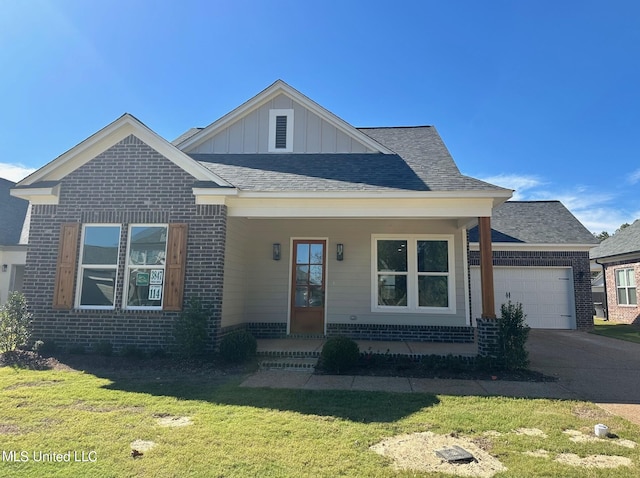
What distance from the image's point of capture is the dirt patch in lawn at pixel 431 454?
331 centimetres

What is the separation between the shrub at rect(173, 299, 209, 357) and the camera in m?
7.29

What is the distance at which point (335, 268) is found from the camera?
9.91 metres

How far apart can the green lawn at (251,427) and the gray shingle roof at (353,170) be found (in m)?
4.15

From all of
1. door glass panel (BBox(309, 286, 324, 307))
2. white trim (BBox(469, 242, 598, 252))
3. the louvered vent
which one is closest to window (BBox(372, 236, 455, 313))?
door glass panel (BBox(309, 286, 324, 307))

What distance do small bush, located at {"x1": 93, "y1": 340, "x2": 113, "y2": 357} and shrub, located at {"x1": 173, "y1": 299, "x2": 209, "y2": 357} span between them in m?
1.39

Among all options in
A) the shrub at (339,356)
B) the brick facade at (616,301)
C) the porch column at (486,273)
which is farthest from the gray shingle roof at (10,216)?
the brick facade at (616,301)

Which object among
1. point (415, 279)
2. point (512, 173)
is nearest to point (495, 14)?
point (415, 279)

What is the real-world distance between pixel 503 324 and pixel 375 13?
7519 millimetres

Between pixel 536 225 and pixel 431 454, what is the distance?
1377cm

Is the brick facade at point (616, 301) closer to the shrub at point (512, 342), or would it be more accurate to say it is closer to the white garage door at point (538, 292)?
the white garage door at point (538, 292)

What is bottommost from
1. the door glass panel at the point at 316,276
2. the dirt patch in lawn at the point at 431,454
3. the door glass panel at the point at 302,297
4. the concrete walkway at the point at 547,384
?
the dirt patch in lawn at the point at 431,454

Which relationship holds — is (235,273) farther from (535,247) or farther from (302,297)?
(535,247)

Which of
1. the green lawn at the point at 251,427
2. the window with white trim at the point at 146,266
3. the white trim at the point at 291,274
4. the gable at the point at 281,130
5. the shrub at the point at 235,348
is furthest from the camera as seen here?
the gable at the point at 281,130

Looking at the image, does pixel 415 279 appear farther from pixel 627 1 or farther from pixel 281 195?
pixel 627 1
